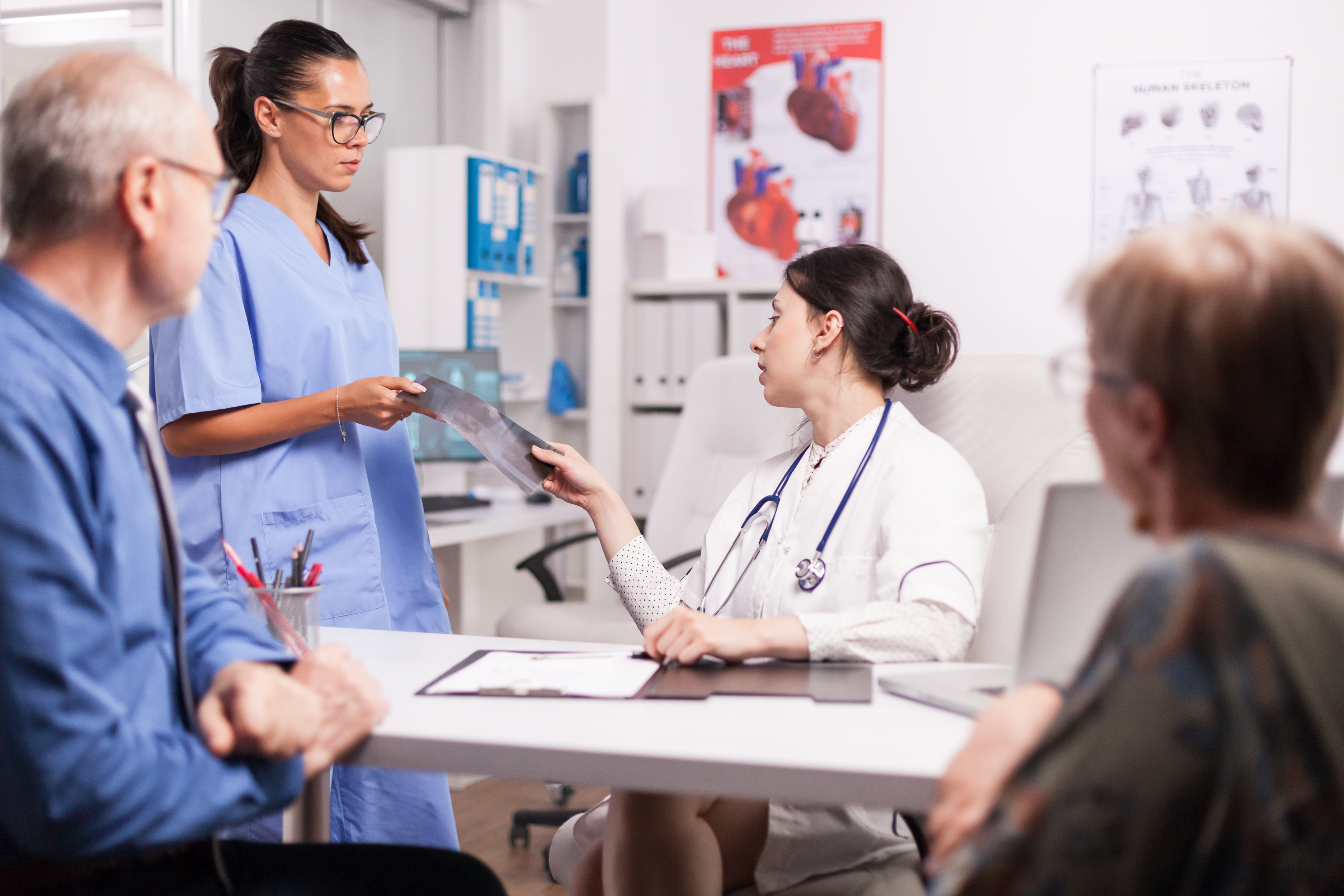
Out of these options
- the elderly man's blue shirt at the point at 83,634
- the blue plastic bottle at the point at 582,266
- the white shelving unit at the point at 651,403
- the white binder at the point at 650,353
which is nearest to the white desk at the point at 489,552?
the white shelving unit at the point at 651,403

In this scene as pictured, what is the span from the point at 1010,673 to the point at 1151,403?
2.23ft

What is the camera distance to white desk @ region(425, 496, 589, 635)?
10.3ft

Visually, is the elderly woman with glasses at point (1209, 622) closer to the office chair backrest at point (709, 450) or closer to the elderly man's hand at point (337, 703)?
the elderly man's hand at point (337, 703)

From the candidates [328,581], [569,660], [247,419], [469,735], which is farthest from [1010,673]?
[247,419]

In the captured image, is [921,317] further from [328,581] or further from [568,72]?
[568,72]

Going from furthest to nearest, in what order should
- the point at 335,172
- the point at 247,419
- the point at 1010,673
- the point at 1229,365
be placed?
the point at 335,172 < the point at 247,419 < the point at 1010,673 < the point at 1229,365

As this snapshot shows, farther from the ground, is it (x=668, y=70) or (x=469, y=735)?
(x=668, y=70)

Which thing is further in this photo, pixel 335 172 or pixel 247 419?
pixel 335 172

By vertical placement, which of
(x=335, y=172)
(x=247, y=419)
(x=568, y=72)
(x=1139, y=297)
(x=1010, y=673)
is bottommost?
(x=1010, y=673)

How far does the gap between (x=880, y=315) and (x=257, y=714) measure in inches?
45.7

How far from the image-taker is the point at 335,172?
174cm

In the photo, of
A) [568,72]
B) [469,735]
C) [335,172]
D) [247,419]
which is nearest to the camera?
[469,735]

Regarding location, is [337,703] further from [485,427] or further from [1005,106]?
[1005,106]

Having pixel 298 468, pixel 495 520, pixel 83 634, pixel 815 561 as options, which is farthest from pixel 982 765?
pixel 495 520
